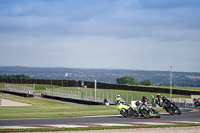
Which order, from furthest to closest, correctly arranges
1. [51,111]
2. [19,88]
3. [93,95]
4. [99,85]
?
[99,85]
[19,88]
[93,95]
[51,111]

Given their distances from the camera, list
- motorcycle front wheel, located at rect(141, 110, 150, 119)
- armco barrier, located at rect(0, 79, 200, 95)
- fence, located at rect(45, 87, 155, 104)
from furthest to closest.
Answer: armco barrier, located at rect(0, 79, 200, 95), fence, located at rect(45, 87, 155, 104), motorcycle front wheel, located at rect(141, 110, 150, 119)

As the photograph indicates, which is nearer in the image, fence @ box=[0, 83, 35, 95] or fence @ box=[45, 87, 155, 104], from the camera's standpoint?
fence @ box=[45, 87, 155, 104]

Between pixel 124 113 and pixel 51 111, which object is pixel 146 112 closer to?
pixel 124 113

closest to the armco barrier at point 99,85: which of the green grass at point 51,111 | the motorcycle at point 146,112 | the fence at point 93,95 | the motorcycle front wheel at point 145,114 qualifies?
the fence at point 93,95

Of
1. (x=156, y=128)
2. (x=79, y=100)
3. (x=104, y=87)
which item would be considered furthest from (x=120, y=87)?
(x=156, y=128)

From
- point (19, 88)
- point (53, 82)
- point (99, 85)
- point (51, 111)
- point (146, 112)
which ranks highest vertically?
point (53, 82)

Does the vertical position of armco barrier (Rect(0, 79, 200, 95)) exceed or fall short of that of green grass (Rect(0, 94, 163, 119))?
it exceeds it

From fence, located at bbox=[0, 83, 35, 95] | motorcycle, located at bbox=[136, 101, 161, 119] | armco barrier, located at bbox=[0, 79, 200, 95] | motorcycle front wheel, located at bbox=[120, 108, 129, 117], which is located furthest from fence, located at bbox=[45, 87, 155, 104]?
motorcycle, located at bbox=[136, 101, 161, 119]

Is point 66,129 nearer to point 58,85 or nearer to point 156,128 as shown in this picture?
point 156,128

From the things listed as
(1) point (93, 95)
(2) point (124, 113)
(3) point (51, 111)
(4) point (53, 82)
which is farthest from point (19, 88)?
(2) point (124, 113)

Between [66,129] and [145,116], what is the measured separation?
726 cm

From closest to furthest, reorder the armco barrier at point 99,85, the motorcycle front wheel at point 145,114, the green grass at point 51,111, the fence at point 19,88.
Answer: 1. the motorcycle front wheel at point 145,114
2. the green grass at point 51,111
3. the fence at point 19,88
4. the armco barrier at point 99,85

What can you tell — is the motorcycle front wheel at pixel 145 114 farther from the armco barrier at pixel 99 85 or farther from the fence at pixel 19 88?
the armco barrier at pixel 99 85

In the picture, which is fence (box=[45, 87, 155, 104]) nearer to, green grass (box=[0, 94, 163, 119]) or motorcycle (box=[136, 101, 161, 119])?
green grass (box=[0, 94, 163, 119])
